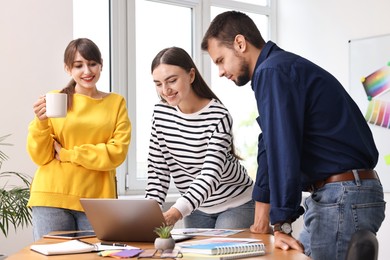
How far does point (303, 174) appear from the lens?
6.98ft

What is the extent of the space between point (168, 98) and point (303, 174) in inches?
30.6

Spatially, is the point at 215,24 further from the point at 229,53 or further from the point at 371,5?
the point at 371,5

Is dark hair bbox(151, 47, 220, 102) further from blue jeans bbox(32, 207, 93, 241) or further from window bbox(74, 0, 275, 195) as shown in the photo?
window bbox(74, 0, 275, 195)

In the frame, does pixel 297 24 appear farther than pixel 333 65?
Yes

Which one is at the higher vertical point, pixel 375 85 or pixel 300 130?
pixel 375 85

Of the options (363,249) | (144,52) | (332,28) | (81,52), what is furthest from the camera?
(332,28)

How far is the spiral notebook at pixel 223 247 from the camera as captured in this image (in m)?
1.89

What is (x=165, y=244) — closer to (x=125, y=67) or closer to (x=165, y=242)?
(x=165, y=242)

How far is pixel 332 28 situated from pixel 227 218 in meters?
3.43

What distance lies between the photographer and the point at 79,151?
2816 millimetres

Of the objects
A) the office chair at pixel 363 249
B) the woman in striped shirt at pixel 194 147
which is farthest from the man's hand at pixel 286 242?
the woman in striped shirt at pixel 194 147

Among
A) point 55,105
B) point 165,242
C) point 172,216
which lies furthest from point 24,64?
point 165,242

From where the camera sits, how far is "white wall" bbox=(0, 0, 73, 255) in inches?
154

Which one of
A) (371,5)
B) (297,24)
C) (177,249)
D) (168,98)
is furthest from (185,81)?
(297,24)
